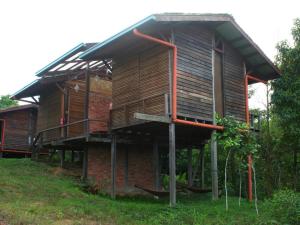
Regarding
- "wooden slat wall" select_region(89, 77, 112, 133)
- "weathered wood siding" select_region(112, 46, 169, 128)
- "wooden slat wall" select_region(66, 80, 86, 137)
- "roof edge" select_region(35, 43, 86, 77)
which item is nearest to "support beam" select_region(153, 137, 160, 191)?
"weathered wood siding" select_region(112, 46, 169, 128)

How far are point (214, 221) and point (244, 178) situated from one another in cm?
981

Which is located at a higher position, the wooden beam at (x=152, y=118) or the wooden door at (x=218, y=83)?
the wooden door at (x=218, y=83)

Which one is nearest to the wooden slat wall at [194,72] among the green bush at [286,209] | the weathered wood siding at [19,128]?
the green bush at [286,209]

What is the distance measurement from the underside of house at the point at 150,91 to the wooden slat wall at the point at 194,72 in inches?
1.5

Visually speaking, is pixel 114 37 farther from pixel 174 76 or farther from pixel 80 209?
pixel 80 209

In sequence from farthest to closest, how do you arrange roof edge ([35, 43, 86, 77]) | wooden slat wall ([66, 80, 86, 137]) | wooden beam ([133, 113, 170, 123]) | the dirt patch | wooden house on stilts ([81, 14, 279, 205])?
wooden slat wall ([66, 80, 86, 137])
the dirt patch
roof edge ([35, 43, 86, 77])
wooden house on stilts ([81, 14, 279, 205])
wooden beam ([133, 113, 170, 123])

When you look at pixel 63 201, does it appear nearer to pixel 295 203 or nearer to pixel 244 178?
pixel 295 203

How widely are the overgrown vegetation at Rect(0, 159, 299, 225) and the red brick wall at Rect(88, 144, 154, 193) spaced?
1.85 m

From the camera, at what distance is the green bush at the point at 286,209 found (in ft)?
37.2

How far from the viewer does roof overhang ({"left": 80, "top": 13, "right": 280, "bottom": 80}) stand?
1467 centimetres

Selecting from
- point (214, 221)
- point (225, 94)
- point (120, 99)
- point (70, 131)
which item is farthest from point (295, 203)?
point (70, 131)

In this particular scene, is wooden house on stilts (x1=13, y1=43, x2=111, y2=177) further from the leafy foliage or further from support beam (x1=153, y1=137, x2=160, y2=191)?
the leafy foliage

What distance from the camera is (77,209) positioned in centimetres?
1253

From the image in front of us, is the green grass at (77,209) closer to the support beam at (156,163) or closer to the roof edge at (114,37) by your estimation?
the support beam at (156,163)
